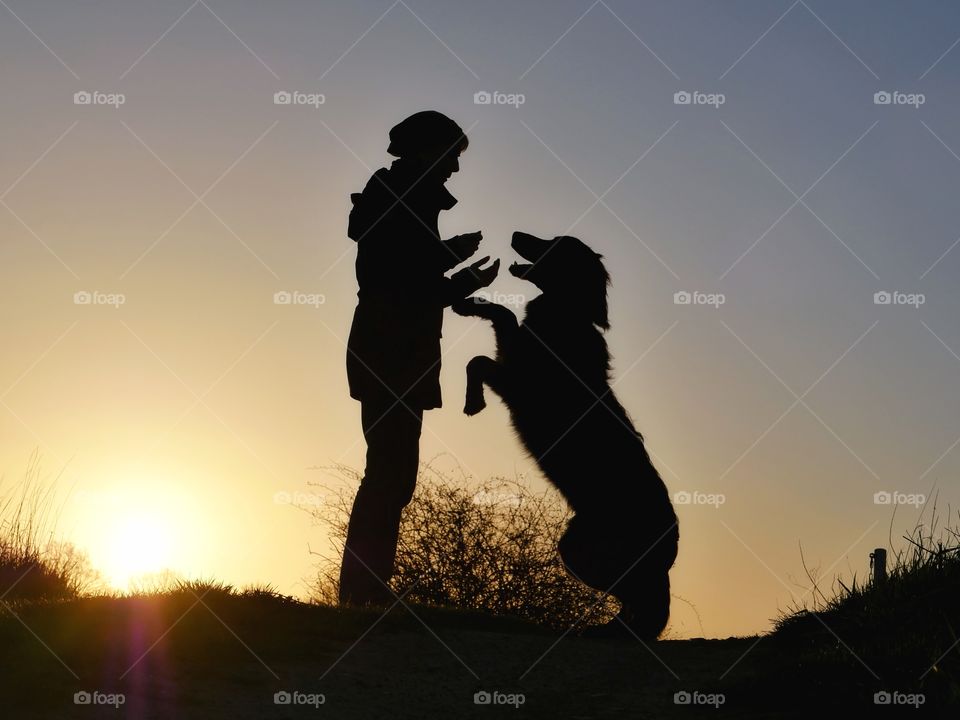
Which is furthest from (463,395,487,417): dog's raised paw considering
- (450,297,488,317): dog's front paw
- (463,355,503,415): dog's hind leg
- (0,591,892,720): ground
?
(0,591,892,720): ground

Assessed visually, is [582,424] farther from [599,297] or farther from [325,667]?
[325,667]

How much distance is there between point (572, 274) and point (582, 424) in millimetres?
1089

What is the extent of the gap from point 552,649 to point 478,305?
260 cm

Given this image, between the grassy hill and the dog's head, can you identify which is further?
the dog's head

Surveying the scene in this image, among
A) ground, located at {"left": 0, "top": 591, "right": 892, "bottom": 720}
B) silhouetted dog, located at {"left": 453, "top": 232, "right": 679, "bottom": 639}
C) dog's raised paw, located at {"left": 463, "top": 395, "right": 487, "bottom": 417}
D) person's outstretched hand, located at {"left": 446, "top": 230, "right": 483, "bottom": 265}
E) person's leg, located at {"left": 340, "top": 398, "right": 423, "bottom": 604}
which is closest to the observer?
ground, located at {"left": 0, "top": 591, "right": 892, "bottom": 720}

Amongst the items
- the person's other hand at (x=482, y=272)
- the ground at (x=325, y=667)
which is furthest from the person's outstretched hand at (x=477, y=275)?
the ground at (x=325, y=667)

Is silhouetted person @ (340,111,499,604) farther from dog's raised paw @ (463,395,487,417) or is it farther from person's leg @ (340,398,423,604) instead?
dog's raised paw @ (463,395,487,417)

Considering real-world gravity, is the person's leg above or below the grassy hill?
above

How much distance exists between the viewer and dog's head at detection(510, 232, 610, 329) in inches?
279

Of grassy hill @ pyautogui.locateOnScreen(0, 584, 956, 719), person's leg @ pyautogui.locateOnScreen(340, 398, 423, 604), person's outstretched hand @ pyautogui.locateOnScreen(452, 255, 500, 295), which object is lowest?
grassy hill @ pyautogui.locateOnScreen(0, 584, 956, 719)

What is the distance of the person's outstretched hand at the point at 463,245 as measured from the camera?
20.7 ft

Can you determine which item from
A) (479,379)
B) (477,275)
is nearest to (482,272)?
(477,275)

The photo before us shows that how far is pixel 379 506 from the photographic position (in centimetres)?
613

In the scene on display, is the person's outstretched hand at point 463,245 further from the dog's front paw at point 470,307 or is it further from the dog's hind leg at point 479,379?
the dog's hind leg at point 479,379
